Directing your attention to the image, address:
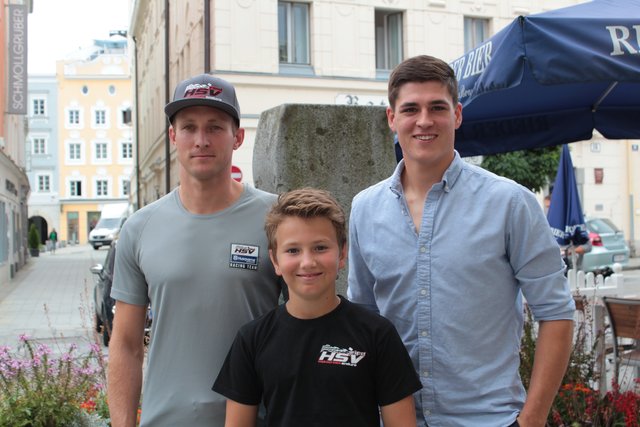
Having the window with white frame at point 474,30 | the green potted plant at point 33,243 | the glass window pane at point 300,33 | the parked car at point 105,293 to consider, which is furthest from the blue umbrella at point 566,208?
the green potted plant at point 33,243

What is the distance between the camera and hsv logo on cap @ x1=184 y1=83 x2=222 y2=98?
7.84 ft

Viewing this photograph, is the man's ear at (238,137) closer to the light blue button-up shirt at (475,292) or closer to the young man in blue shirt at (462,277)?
the young man in blue shirt at (462,277)

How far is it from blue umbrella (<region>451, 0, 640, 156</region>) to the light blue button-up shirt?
2127mm

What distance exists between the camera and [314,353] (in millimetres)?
2076

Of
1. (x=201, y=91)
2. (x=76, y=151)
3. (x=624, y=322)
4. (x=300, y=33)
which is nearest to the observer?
(x=201, y=91)

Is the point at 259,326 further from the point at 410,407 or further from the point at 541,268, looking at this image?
the point at 541,268

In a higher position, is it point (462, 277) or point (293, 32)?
point (293, 32)

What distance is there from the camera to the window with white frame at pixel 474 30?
23828mm

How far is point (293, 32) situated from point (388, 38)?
10.9ft

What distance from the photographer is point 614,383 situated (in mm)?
4312

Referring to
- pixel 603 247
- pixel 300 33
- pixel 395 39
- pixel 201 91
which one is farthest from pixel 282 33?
pixel 201 91

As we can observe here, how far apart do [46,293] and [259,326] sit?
772 inches

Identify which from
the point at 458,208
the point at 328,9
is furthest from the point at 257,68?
the point at 458,208

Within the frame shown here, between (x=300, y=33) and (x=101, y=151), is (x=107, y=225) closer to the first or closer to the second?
(x=101, y=151)
